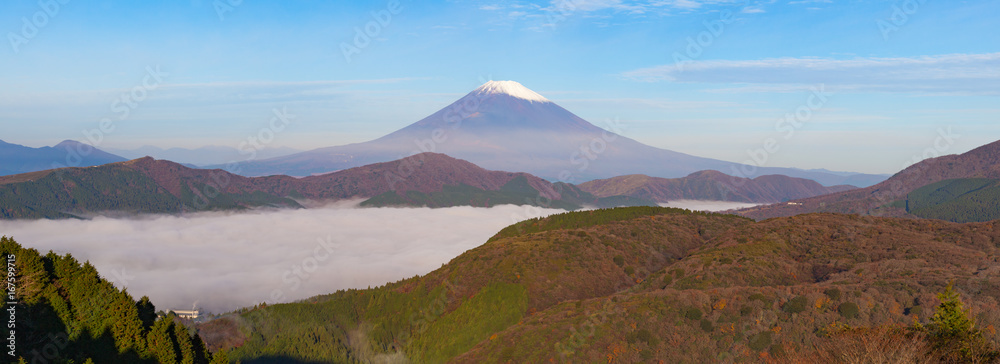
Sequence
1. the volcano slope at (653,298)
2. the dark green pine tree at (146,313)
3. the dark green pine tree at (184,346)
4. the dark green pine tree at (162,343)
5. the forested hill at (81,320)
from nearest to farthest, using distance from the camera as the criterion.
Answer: the forested hill at (81,320) < the dark green pine tree at (162,343) < the dark green pine tree at (184,346) < the dark green pine tree at (146,313) < the volcano slope at (653,298)

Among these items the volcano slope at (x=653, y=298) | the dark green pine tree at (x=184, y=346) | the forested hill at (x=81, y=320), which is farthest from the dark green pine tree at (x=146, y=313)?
the volcano slope at (x=653, y=298)

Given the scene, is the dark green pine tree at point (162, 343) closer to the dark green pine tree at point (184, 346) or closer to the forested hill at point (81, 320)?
the forested hill at point (81, 320)

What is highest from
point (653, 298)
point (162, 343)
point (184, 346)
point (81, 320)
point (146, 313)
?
point (81, 320)

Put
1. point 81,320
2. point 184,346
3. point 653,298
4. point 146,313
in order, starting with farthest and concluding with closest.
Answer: point 653,298, point 146,313, point 184,346, point 81,320

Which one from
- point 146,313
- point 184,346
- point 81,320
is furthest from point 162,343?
point 81,320

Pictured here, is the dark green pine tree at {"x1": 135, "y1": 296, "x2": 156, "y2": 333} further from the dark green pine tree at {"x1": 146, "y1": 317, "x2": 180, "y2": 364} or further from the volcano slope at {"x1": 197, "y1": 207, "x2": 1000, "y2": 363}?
the volcano slope at {"x1": 197, "y1": 207, "x2": 1000, "y2": 363}

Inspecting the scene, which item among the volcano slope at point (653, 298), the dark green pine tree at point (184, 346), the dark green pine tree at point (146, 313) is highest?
the dark green pine tree at point (146, 313)

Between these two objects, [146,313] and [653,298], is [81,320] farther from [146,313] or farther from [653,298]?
[653,298]
